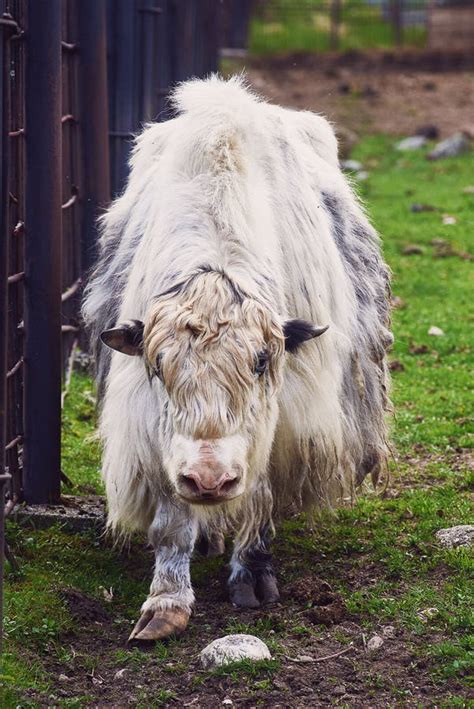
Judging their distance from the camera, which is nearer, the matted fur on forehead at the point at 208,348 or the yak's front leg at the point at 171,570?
the matted fur on forehead at the point at 208,348

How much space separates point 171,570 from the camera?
4.41 meters

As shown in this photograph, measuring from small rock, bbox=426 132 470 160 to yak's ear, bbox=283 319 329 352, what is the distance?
11216 mm

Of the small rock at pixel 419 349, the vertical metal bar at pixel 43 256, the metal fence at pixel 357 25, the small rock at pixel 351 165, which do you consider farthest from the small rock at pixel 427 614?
the metal fence at pixel 357 25

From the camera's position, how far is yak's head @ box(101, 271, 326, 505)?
146 inches

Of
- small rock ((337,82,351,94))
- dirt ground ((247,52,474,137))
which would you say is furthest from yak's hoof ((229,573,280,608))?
small rock ((337,82,351,94))

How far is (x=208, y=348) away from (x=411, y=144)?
493 inches

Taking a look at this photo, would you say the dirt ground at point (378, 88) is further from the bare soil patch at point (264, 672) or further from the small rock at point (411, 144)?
the bare soil patch at point (264, 672)

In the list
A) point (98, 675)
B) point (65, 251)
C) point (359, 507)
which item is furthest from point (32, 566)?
point (65, 251)

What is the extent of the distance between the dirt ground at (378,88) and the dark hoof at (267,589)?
460 inches

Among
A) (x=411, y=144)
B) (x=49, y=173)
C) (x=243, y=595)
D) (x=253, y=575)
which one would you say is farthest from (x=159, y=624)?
(x=411, y=144)

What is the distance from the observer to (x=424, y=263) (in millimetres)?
9883

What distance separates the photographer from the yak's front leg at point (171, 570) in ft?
13.8

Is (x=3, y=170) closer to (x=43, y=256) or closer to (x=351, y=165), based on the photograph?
(x=43, y=256)

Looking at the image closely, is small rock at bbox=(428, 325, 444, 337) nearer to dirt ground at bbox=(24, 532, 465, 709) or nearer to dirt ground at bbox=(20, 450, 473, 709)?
dirt ground at bbox=(20, 450, 473, 709)
